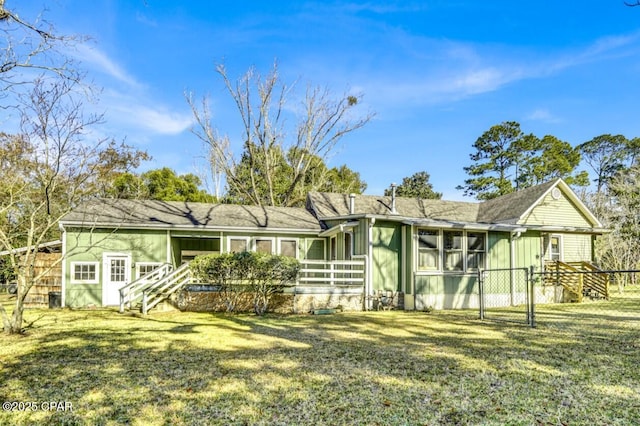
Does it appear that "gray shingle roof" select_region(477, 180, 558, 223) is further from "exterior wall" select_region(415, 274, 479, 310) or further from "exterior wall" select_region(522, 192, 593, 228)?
"exterior wall" select_region(415, 274, 479, 310)

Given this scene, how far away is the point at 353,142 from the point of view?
2834 cm

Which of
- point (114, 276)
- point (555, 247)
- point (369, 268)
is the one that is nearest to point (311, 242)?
point (369, 268)

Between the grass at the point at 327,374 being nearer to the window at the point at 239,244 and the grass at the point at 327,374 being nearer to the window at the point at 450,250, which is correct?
the window at the point at 450,250

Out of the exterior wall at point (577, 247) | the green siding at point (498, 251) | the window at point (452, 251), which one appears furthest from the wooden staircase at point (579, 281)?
the window at point (452, 251)

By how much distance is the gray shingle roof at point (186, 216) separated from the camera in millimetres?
14250

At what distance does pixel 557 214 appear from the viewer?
1936 centimetres

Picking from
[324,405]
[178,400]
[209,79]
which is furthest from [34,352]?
[209,79]

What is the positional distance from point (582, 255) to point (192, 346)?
1890cm

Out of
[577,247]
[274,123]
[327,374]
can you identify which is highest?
[274,123]

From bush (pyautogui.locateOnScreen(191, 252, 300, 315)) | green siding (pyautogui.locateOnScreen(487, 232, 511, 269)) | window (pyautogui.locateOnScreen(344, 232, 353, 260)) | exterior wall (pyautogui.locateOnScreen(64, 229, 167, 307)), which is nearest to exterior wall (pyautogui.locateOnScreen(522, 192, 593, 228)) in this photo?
green siding (pyautogui.locateOnScreen(487, 232, 511, 269))

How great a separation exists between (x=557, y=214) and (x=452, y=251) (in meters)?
9.73

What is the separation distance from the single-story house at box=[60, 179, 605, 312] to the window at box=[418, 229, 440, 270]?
1.3 inches

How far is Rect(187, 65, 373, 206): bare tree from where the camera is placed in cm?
2653

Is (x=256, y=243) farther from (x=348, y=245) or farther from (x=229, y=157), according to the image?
(x=229, y=157)
